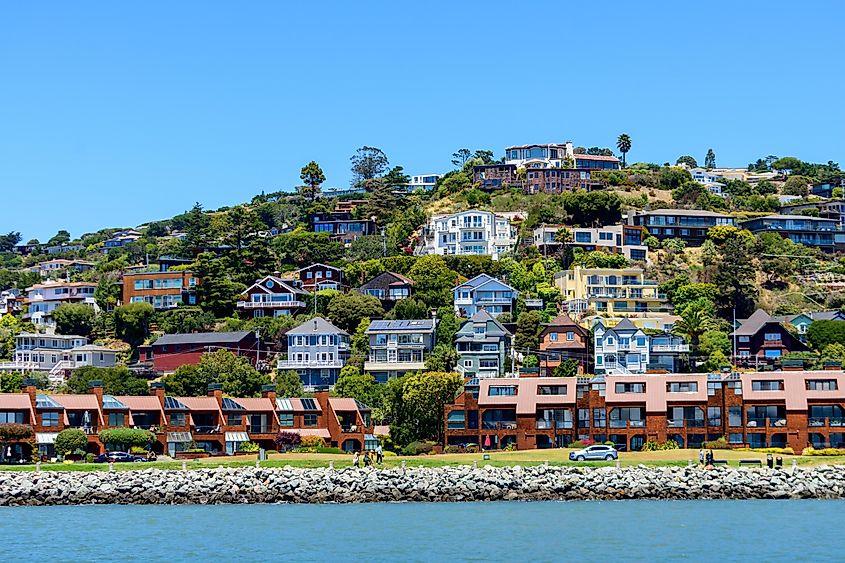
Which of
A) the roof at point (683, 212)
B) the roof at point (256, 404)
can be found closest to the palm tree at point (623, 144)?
the roof at point (683, 212)

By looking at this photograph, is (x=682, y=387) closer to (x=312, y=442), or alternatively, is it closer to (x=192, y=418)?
(x=312, y=442)

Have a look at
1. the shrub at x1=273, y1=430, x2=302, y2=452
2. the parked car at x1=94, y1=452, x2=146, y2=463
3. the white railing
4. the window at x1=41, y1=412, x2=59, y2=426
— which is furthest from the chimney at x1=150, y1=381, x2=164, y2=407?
the white railing

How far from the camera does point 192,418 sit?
81.8 metres

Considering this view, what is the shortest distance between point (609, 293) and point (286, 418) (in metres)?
39.7

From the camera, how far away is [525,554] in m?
45.3

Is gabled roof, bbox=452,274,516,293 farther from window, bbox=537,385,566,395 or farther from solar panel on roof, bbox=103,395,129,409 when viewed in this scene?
solar panel on roof, bbox=103,395,129,409

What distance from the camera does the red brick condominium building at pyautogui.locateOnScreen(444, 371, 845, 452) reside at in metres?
77.1

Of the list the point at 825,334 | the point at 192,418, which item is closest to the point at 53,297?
the point at 192,418

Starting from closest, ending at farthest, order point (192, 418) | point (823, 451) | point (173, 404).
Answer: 1. point (823, 451)
2. point (173, 404)
3. point (192, 418)

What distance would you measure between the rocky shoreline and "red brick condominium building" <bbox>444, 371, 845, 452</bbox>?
14.2 meters

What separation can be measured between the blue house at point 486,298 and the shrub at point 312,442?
105 ft

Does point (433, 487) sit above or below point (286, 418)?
below

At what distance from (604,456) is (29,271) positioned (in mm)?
116735

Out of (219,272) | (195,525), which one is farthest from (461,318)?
(195,525)
